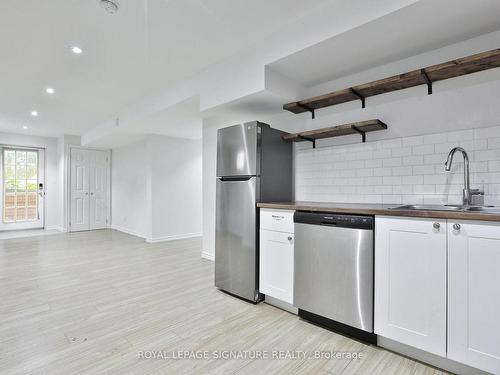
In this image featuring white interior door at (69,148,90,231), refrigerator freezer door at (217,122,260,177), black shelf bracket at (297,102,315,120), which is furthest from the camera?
white interior door at (69,148,90,231)

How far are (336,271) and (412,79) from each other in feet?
5.15

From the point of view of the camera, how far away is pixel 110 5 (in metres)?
2.12

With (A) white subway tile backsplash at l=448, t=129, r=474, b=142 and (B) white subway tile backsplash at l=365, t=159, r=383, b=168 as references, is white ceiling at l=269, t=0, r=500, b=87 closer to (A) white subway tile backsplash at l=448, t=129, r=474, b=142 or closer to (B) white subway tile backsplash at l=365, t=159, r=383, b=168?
(A) white subway tile backsplash at l=448, t=129, r=474, b=142

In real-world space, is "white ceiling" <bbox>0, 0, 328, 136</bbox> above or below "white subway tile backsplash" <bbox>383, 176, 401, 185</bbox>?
above

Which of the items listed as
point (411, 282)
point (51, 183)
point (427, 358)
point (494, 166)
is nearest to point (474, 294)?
point (411, 282)

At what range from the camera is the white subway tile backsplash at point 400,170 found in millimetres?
1928

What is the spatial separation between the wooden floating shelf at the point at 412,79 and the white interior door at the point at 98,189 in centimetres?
645

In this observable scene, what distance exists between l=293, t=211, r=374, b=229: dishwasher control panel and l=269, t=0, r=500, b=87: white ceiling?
4.56ft

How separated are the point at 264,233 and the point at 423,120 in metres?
1.65

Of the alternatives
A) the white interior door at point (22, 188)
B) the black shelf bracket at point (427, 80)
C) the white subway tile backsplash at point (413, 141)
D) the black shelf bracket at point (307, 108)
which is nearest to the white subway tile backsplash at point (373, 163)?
the white subway tile backsplash at point (413, 141)

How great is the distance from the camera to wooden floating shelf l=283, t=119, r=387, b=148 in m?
2.28

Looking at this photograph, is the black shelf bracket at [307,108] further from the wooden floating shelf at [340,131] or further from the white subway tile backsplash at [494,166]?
the white subway tile backsplash at [494,166]

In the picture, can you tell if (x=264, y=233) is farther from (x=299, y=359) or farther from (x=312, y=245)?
(x=299, y=359)

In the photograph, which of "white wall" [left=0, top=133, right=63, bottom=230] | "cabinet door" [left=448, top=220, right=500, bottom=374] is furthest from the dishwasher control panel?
"white wall" [left=0, top=133, right=63, bottom=230]
